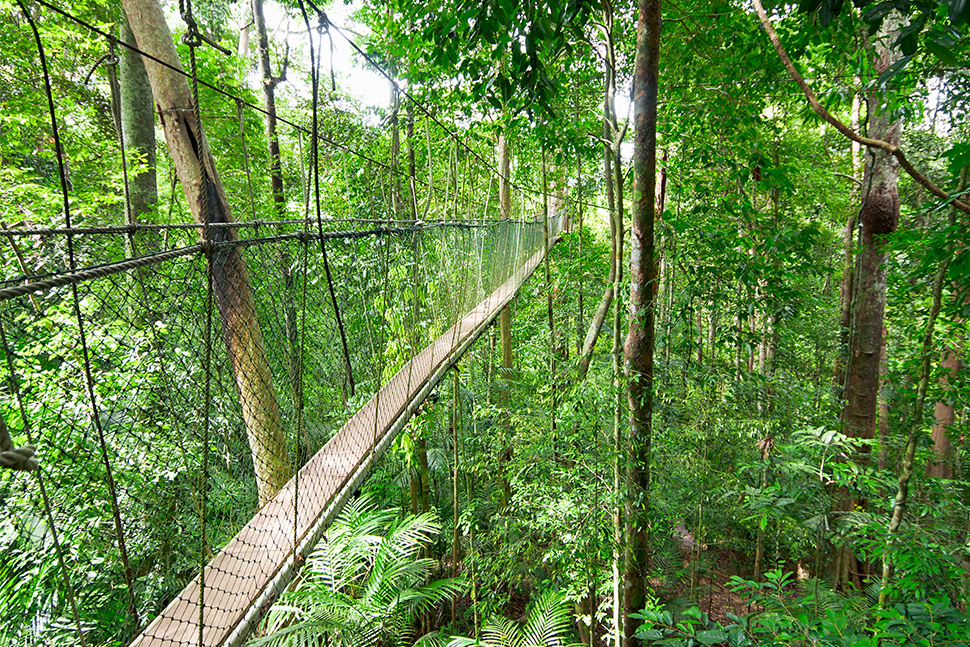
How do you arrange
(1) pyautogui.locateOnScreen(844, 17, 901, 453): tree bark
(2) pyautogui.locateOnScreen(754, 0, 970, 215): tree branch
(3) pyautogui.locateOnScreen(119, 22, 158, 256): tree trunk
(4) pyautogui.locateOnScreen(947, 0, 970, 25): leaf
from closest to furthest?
(4) pyautogui.locateOnScreen(947, 0, 970, 25): leaf < (2) pyautogui.locateOnScreen(754, 0, 970, 215): tree branch < (1) pyautogui.locateOnScreen(844, 17, 901, 453): tree bark < (3) pyautogui.locateOnScreen(119, 22, 158, 256): tree trunk

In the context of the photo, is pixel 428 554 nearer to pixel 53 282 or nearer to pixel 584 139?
pixel 584 139

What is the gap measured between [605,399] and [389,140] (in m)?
2.58

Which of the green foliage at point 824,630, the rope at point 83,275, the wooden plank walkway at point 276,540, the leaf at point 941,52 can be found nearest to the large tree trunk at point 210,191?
the wooden plank walkway at point 276,540

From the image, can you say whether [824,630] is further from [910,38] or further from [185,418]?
[185,418]

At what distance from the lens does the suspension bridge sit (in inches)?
33.5

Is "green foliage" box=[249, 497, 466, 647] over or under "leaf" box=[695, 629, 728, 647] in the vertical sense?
under

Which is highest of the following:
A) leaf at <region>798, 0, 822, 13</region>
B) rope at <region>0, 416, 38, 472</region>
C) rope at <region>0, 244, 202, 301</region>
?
leaf at <region>798, 0, 822, 13</region>

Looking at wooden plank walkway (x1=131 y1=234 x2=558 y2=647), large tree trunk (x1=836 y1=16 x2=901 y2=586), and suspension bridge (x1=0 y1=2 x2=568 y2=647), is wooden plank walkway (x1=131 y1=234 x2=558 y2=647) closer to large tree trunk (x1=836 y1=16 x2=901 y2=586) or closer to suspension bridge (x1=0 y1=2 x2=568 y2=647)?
suspension bridge (x1=0 y1=2 x2=568 y2=647)

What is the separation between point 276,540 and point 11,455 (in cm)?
96

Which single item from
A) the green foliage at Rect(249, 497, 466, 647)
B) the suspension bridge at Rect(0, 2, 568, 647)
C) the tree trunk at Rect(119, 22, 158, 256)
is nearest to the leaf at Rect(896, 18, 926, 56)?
the suspension bridge at Rect(0, 2, 568, 647)

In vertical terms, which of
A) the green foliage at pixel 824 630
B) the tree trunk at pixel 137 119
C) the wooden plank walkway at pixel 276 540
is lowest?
the green foliage at pixel 824 630

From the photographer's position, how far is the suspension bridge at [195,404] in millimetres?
852

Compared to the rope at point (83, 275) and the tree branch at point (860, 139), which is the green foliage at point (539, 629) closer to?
the rope at point (83, 275)

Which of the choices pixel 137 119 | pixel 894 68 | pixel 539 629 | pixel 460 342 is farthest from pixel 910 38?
pixel 137 119
